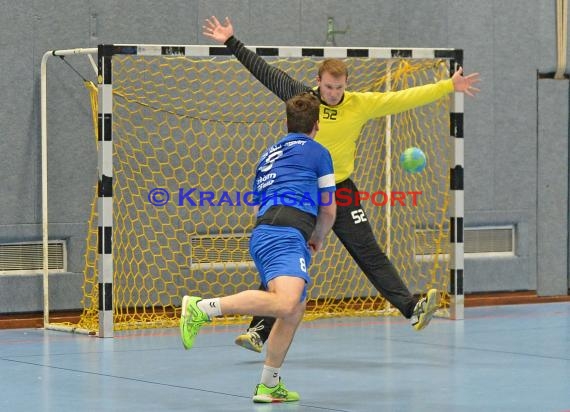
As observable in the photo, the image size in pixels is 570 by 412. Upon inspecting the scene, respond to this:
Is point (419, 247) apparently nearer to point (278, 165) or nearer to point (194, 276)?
point (194, 276)

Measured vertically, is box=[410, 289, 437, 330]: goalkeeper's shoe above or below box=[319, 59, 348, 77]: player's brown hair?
below

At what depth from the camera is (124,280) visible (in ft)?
34.6

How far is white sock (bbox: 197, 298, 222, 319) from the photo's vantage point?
20.2 feet

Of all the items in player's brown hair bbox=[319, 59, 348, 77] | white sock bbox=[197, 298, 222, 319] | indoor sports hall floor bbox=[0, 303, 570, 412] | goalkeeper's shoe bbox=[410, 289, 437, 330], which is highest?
player's brown hair bbox=[319, 59, 348, 77]

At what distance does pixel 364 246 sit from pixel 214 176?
2850mm

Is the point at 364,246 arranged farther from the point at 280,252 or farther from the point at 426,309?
the point at 280,252

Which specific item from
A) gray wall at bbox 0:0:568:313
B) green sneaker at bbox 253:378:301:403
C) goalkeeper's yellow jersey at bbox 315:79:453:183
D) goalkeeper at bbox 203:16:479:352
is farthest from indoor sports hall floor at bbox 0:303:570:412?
goalkeeper's yellow jersey at bbox 315:79:453:183

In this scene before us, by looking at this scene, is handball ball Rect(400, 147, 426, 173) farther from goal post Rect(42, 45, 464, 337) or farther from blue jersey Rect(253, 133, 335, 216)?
blue jersey Rect(253, 133, 335, 216)

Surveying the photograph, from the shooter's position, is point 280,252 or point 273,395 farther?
point 273,395

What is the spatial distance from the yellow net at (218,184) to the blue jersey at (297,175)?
3901 millimetres

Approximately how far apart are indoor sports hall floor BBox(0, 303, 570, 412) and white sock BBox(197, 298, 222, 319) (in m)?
0.54

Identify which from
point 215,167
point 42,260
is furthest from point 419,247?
point 42,260

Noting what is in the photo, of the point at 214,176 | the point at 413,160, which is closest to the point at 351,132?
the point at 413,160

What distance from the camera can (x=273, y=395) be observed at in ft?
21.5
